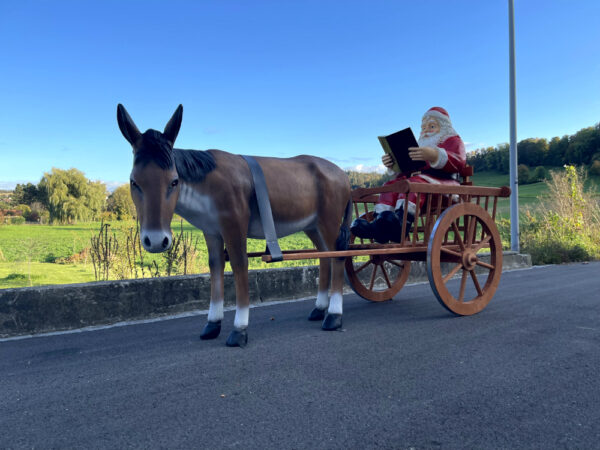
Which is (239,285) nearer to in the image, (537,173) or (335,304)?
(335,304)

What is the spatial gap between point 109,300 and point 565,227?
1336 cm

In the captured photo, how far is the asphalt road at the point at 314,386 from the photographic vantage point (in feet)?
6.12

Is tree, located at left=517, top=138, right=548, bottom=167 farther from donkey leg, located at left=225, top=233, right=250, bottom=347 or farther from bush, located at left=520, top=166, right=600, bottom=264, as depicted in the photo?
donkey leg, located at left=225, top=233, right=250, bottom=347

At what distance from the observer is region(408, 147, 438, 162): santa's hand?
167 inches

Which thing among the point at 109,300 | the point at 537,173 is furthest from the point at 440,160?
the point at 537,173

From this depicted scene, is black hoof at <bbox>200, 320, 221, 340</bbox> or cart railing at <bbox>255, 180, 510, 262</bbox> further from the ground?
cart railing at <bbox>255, 180, 510, 262</bbox>

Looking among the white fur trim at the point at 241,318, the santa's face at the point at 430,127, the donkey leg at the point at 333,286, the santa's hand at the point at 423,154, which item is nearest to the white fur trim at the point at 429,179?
the santa's hand at the point at 423,154

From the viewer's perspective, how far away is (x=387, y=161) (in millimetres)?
4762

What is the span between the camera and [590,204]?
1434 cm

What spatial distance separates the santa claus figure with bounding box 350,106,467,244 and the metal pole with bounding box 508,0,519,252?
5680mm

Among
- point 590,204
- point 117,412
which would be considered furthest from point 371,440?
point 590,204

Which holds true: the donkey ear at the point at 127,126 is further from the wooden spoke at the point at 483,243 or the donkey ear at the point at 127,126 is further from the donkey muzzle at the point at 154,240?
the wooden spoke at the point at 483,243

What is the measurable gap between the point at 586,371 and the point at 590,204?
14.4 metres

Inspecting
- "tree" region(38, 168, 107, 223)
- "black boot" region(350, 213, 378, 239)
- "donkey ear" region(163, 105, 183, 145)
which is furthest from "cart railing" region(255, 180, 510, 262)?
"tree" region(38, 168, 107, 223)
